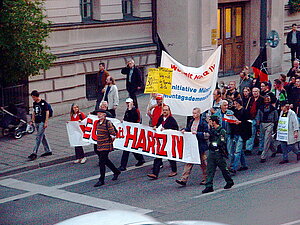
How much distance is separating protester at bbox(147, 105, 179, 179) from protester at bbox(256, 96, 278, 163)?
2.31 metres

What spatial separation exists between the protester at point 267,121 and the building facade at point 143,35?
798 centimetres

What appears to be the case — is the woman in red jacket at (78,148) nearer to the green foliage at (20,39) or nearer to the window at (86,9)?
the green foliage at (20,39)

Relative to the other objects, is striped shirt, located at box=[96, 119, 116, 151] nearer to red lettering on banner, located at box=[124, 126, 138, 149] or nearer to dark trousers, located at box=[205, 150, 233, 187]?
red lettering on banner, located at box=[124, 126, 138, 149]

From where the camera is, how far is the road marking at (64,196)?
12.5 meters

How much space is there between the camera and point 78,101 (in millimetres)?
22562

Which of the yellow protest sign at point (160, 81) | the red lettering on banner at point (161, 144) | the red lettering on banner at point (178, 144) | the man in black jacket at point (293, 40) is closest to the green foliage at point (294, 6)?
the man in black jacket at point (293, 40)

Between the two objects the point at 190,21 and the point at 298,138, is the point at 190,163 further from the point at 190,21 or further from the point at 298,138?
the point at 190,21

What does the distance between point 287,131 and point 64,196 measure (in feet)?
17.5

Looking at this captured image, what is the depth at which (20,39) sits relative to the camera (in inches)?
704

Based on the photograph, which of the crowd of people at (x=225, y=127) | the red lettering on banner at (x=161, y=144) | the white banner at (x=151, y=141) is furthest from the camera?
the red lettering on banner at (x=161, y=144)

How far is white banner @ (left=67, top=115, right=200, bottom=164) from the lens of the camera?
46.4 feet

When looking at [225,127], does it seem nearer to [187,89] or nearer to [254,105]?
[254,105]

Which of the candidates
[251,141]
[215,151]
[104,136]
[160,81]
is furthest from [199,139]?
[251,141]

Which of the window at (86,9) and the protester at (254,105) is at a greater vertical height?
the window at (86,9)
